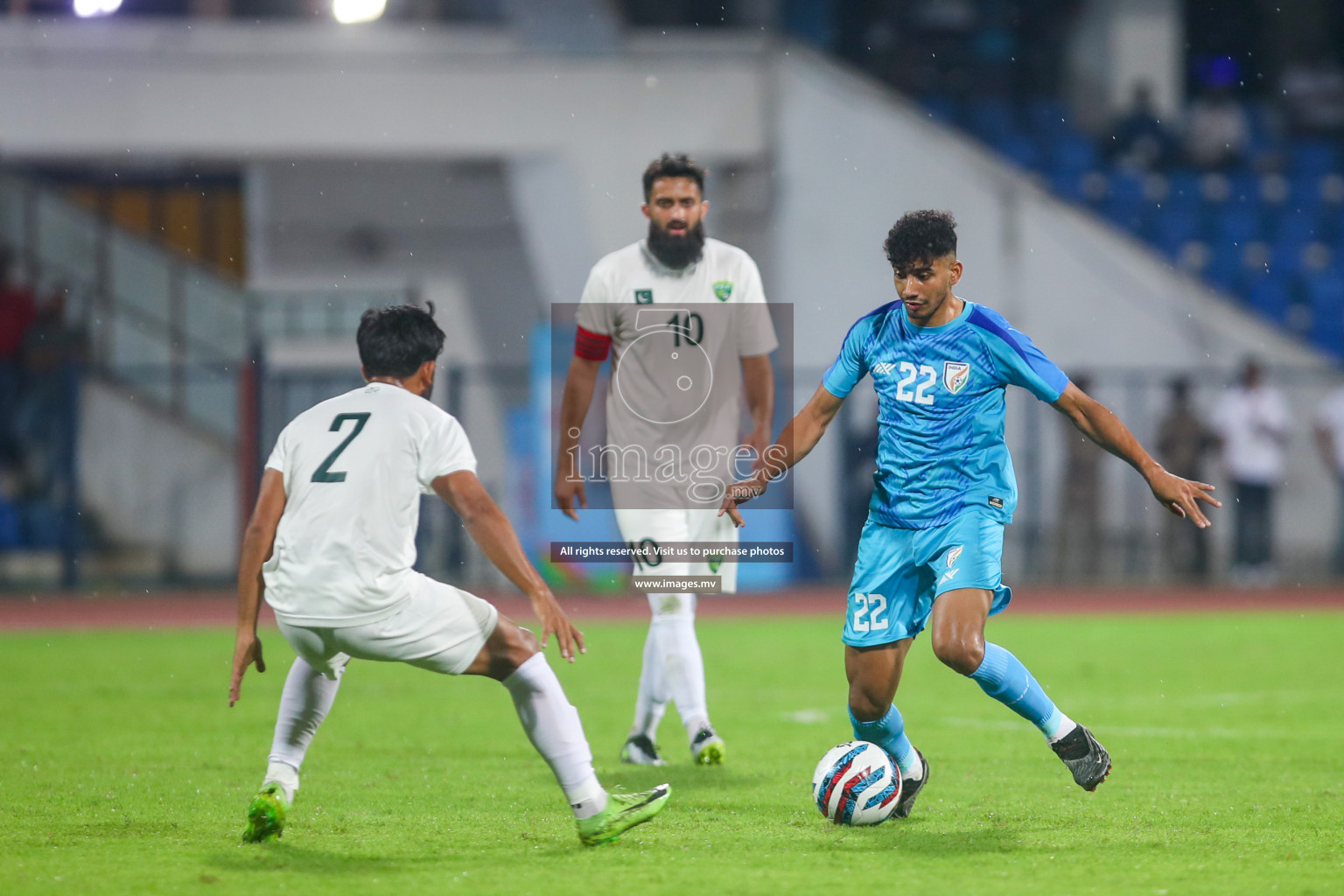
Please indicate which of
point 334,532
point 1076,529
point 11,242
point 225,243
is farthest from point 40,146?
point 334,532

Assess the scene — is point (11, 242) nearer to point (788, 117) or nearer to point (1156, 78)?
point (788, 117)

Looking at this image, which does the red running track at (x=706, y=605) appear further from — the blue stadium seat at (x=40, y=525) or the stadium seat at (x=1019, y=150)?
the stadium seat at (x=1019, y=150)

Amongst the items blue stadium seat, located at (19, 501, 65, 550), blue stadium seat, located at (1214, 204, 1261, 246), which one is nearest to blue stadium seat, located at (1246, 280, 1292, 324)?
blue stadium seat, located at (1214, 204, 1261, 246)

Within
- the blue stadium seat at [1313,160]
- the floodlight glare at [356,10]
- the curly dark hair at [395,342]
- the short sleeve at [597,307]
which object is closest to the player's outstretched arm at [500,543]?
the curly dark hair at [395,342]

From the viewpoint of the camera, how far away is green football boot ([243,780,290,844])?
515cm

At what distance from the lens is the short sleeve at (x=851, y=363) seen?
5.97m

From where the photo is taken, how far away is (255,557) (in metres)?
4.95

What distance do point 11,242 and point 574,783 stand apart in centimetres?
1691

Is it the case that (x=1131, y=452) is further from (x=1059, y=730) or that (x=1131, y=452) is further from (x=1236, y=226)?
(x=1236, y=226)

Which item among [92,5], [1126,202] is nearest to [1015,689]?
[92,5]

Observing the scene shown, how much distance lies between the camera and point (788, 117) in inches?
706

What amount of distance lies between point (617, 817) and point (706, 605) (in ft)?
37.0

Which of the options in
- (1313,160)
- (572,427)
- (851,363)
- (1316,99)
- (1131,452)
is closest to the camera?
(1131,452)

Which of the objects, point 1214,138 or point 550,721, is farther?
point 1214,138
